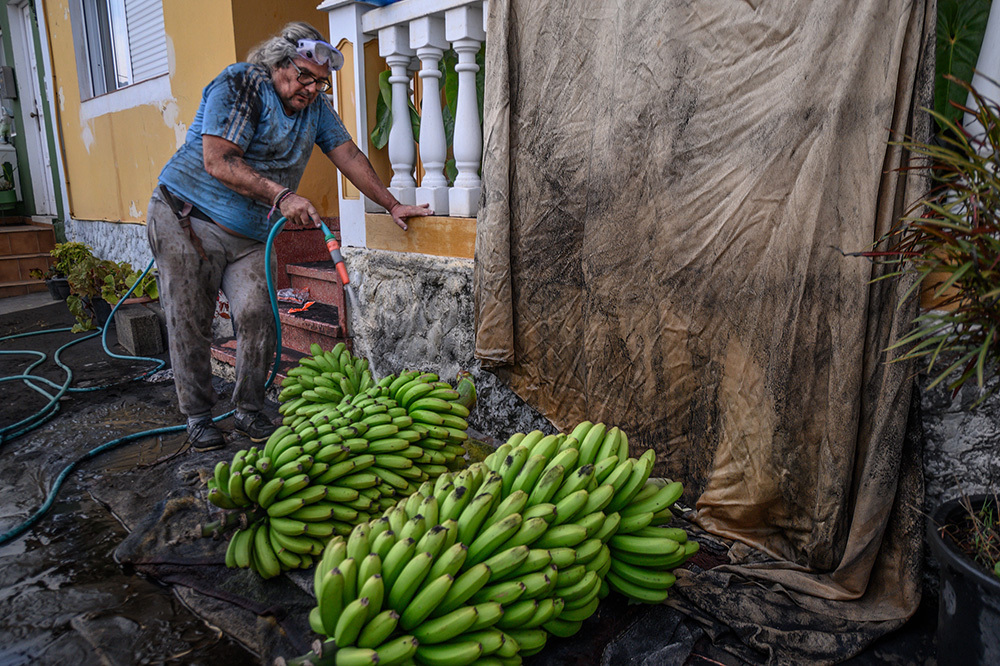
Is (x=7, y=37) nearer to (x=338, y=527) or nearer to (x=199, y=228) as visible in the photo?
(x=199, y=228)

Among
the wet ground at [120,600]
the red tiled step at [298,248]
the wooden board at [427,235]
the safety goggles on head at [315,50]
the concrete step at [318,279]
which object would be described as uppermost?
the safety goggles on head at [315,50]

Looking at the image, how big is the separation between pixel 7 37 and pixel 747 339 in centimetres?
1288

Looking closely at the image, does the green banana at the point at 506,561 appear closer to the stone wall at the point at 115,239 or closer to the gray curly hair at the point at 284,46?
the gray curly hair at the point at 284,46

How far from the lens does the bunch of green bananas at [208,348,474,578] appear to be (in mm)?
2129

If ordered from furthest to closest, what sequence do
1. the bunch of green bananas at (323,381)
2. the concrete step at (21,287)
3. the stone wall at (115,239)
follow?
1. the concrete step at (21,287)
2. the stone wall at (115,239)
3. the bunch of green bananas at (323,381)

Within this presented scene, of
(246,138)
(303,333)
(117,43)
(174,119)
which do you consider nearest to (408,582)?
(246,138)

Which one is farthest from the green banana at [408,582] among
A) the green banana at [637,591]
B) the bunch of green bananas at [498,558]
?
the green banana at [637,591]

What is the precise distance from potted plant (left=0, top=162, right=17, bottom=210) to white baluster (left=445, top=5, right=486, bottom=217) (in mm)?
11064

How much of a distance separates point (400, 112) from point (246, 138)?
97cm

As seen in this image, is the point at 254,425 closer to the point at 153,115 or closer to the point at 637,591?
the point at 637,591

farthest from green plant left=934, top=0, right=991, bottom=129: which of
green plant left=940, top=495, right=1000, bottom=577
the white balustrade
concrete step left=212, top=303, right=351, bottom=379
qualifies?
concrete step left=212, top=303, right=351, bottom=379

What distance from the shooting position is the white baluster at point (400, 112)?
365cm

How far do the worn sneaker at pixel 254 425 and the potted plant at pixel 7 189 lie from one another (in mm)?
10226

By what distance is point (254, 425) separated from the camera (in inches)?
147
